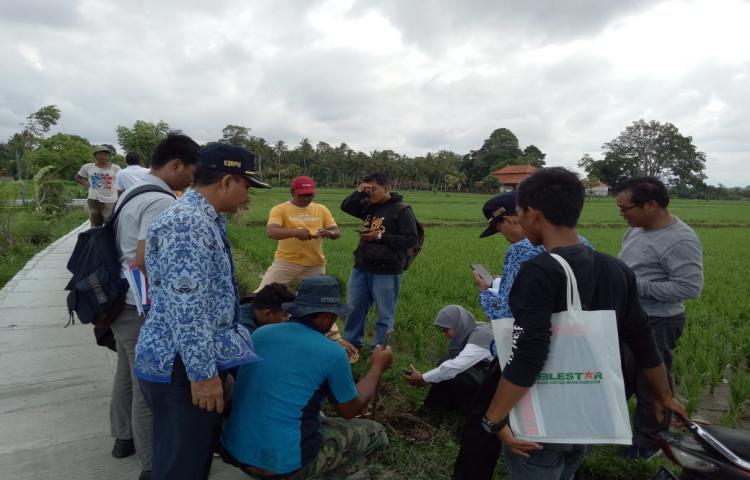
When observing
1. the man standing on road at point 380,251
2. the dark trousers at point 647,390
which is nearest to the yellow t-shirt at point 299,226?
the man standing on road at point 380,251

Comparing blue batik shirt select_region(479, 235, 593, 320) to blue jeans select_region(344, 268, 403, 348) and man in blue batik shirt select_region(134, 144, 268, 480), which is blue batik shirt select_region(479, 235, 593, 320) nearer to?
man in blue batik shirt select_region(134, 144, 268, 480)

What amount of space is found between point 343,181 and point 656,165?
5085cm

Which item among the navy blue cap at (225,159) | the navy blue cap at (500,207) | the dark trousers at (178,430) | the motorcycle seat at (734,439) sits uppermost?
the navy blue cap at (225,159)

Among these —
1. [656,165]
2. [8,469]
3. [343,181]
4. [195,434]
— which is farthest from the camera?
[656,165]

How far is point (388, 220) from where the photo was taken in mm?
4008

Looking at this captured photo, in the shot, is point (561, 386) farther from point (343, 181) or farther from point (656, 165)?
point (656, 165)

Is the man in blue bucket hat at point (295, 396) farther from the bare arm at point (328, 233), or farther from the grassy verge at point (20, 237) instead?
the grassy verge at point (20, 237)

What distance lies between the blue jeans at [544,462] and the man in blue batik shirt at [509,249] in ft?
2.28

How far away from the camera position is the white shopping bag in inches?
54.4

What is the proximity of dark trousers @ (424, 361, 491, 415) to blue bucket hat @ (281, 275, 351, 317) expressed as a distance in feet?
4.00

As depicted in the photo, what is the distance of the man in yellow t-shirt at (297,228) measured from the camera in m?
4.18

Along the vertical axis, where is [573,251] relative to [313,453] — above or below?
above

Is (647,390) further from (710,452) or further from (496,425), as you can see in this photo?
(496,425)

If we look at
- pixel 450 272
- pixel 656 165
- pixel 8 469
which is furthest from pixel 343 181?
pixel 8 469
